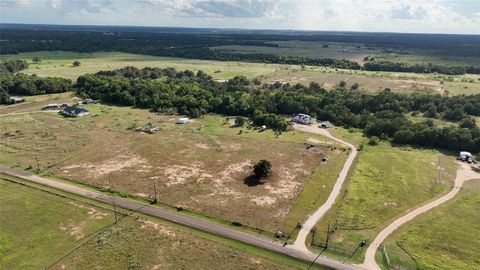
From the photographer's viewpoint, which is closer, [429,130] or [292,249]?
[292,249]

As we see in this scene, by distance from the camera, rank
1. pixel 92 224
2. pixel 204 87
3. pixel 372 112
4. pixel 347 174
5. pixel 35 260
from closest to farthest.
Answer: pixel 35 260 → pixel 92 224 → pixel 347 174 → pixel 372 112 → pixel 204 87

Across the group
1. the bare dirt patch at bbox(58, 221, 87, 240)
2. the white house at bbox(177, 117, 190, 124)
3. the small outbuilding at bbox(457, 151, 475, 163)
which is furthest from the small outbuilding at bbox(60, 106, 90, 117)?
the small outbuilding at bbox(457, 151, 475, 163)

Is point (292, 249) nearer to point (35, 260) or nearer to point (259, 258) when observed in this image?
point (259, 258)

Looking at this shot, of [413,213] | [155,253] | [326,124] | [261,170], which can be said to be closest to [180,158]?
[261,170]

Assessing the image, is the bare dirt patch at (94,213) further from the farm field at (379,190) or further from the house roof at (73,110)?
the house roof at (73,110)

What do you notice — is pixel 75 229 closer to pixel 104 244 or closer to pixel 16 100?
pixel 104 244

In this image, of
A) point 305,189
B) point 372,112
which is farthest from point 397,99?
point 305,189

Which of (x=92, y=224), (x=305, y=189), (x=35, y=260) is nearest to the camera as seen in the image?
(x=35, y=260)
